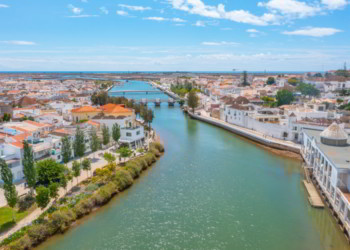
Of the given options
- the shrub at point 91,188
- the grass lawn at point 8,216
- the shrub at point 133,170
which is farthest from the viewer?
the shrub at point 133,170

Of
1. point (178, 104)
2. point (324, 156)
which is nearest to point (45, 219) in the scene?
point (324, 156)

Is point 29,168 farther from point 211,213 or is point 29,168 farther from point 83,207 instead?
point 211,213

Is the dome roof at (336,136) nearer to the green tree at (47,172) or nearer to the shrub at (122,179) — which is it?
the shrub at (122,179)

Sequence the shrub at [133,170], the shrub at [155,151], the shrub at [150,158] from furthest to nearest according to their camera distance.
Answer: the shrub at [155,151], the shrub at [150,158], the shrub at [133,170]

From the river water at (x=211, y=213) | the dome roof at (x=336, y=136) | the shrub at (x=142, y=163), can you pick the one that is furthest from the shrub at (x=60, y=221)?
the dome roof at (x=336, y=136)

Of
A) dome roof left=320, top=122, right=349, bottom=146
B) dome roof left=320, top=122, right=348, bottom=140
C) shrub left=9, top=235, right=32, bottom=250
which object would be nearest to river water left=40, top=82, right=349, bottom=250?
shrub left=9, top=235, right=32, bottom=250

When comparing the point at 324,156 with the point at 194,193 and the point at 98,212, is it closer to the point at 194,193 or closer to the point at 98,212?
the point at 194,193
